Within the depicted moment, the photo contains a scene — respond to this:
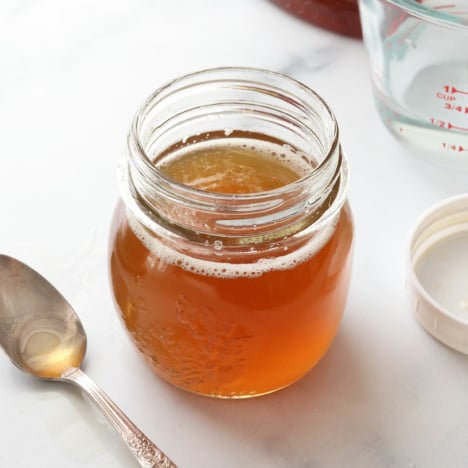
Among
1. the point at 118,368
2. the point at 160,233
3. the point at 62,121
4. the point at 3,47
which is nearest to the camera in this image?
the point at 160,233

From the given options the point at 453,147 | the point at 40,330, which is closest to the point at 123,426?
the point at 40,330

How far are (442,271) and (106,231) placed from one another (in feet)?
1.14

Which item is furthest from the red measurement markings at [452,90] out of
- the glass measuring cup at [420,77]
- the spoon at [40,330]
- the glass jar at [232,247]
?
the spoon at [40,330]

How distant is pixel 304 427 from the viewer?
746 mm

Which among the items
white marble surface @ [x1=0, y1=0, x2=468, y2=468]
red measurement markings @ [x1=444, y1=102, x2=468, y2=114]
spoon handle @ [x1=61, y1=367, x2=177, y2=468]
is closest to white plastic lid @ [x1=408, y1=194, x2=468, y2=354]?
white marble surface @ [x1=0, y1=0, x2=468, y2=468]

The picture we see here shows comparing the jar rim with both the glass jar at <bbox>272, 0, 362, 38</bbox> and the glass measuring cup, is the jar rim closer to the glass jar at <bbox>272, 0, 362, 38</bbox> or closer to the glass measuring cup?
the glass measuring cup

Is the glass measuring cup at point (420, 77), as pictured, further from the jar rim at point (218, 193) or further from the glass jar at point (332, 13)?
the jar rim at point (218, 193)

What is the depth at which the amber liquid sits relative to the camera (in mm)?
670

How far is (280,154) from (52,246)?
10.4 inches

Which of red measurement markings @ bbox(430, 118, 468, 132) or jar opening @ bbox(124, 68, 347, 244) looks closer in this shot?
jar opening @ bbox(124, 68, 347, 244)

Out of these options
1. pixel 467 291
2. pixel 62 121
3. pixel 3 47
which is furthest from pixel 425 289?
pixel 3 47

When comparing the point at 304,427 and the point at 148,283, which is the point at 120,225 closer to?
the point at 148,283

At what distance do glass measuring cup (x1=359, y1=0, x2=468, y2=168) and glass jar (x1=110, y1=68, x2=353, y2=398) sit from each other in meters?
0.26

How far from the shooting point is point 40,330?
0.80 metres
